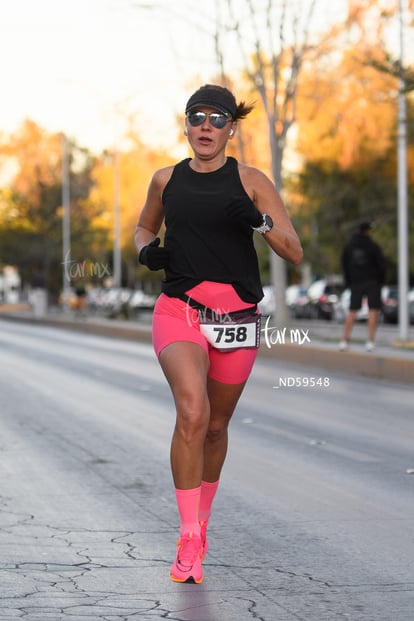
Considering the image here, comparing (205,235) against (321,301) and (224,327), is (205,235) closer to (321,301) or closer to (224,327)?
(224,327)

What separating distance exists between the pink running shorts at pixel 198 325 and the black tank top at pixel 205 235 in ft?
0.12

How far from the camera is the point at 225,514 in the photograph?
7672mm

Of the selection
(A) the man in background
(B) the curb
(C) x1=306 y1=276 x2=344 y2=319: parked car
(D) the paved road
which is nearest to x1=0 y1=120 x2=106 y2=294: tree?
(C) x1=306 y1=276 x2=344 y2=319: parked car

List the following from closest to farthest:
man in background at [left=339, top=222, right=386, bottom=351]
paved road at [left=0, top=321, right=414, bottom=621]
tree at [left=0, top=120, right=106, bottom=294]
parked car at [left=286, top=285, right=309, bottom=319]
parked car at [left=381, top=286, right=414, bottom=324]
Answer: paved road at [left=0, top=321, right=414, bottom=621], man in background at [left=339, top=222, right=386, bottom=351], parked car at [left=381, top=286, right=414, bottom=324], parked car at [left=286, top=285, right=309, bottom=319], tree at [left=0, top=120, right=106, bottom=294]

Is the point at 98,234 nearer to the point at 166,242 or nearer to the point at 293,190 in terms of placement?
the point at 293,190

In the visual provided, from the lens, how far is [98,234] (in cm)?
7275

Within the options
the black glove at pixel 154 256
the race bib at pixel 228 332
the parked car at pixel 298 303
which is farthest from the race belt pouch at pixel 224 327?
the parked car at pixel 298 303

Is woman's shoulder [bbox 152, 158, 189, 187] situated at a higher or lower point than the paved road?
higher

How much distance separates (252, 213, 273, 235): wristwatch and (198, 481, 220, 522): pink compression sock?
1158 mm

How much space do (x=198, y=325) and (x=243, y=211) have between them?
0.53 meters

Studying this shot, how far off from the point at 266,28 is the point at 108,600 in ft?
81.4

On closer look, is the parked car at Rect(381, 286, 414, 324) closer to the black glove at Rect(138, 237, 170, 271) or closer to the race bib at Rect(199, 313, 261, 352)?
the race bib at Rect(199, 313, 261, 352)

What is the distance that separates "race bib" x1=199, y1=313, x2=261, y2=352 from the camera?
6.02 meters

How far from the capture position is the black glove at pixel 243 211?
5.86 metres
